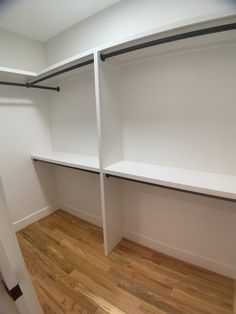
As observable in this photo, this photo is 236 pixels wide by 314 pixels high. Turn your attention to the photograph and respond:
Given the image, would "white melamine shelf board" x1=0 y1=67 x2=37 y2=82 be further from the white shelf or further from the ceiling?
the white shelf

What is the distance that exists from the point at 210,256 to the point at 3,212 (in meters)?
1.67

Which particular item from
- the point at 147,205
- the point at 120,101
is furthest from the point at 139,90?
the point at 147,205

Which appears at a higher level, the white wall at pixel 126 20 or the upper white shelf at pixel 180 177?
the white wall at pixel 126 20

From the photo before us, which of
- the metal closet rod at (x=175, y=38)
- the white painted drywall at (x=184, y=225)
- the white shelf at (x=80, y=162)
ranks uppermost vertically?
the metal closet rod at (x=175, y=38)

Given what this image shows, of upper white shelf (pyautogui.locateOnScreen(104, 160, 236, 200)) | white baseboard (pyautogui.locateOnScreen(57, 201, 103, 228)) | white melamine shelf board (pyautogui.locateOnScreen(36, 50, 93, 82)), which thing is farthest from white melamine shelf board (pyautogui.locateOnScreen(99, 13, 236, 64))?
white baseboard (pyautogui.locateOnScreen(57, 201, 103, 228))

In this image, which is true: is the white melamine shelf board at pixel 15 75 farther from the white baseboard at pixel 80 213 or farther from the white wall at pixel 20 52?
the white baseboard at pixel 80 213

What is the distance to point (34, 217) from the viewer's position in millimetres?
2346

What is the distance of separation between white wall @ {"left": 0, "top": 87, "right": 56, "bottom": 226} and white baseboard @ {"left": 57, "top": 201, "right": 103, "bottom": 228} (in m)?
0.25

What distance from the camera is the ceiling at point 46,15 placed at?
1475mm

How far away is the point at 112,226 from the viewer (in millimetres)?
1767

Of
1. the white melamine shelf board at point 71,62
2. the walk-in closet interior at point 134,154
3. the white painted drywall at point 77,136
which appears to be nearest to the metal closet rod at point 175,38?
the walk-in closet interior at point 134,154

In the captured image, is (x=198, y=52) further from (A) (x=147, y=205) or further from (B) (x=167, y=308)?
(B) (x=167, y=308)

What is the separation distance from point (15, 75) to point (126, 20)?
50.6 inches

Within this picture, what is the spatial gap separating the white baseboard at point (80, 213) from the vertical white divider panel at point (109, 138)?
414mm
